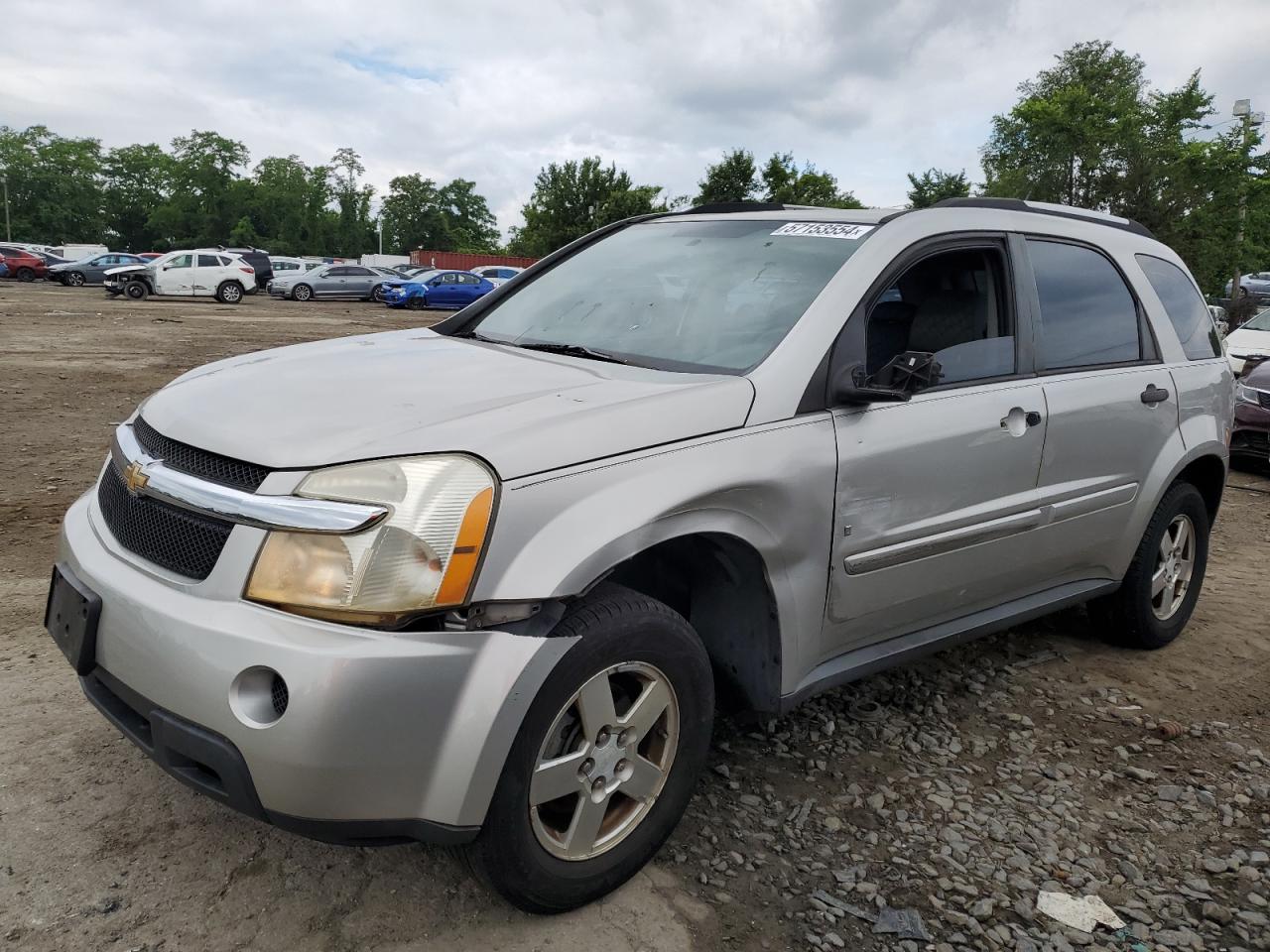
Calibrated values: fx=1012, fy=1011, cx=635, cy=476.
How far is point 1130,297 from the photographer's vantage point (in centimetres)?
398

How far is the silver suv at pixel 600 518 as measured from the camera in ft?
6.56

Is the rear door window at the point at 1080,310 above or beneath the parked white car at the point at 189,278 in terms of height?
above

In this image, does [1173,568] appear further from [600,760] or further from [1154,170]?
[1154,170]

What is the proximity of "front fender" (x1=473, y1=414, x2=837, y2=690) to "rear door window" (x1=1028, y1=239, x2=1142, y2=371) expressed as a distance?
1.30 m

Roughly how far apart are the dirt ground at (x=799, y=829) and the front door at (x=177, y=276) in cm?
2781

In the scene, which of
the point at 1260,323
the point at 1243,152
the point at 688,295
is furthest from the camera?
Answer: the point at 1243,152

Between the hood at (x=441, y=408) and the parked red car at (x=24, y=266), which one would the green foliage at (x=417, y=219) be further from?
the hood at (x=441, y=408)

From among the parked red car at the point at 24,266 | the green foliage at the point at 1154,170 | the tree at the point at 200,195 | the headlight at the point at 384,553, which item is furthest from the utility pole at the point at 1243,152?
the tree at the point at 200,195

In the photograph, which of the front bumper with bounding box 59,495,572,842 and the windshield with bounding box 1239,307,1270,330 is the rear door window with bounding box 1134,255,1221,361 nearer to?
the front bumper with bounding box 59,495,572,842

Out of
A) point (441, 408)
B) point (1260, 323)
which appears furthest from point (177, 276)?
point (441, 408)

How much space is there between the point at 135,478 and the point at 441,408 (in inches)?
29.0

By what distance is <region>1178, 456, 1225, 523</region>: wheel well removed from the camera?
13.8 feet

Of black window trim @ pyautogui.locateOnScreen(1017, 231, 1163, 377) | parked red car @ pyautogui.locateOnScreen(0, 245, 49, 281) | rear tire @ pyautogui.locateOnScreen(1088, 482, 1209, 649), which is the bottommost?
parked red car @ pyautogui.locateOnScreen(0, 245, 49, 281)

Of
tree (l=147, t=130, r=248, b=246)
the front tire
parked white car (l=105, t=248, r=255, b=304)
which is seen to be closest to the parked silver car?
parked white car (l=105, t=248, r=255, b=304)
